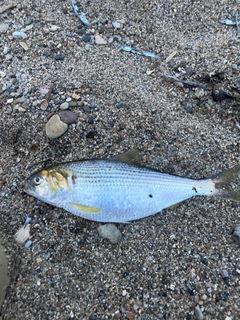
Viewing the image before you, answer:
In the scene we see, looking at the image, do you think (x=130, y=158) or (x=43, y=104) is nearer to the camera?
(x=130, y=158)

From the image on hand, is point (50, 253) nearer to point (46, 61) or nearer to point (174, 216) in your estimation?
point (174, 216)

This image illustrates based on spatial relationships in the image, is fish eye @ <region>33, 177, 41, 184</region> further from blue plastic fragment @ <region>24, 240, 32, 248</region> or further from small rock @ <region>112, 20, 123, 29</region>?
small rock @ <region>112, 20, 123, 29</region>

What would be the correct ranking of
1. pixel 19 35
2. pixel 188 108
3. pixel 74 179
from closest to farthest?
pixel 74 179, pixel 188 108, pixel 19 35

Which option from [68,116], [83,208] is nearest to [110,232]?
[83,208]

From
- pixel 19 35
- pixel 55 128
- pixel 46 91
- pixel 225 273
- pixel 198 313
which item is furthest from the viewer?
pixel 19 35

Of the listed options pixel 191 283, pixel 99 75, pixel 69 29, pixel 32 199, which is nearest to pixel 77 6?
pixel 69 29

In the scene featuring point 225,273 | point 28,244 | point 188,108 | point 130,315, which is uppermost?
point 28,244

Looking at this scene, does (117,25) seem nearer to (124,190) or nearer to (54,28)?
(54,28)

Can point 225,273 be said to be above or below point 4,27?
below
